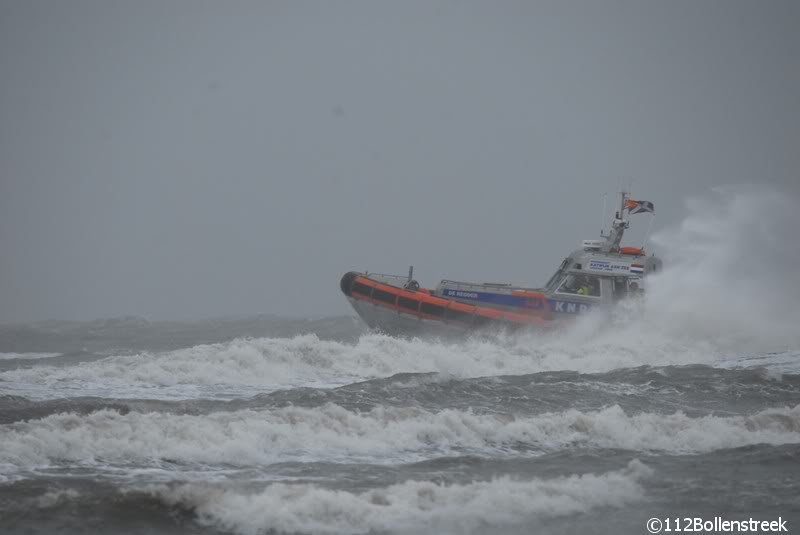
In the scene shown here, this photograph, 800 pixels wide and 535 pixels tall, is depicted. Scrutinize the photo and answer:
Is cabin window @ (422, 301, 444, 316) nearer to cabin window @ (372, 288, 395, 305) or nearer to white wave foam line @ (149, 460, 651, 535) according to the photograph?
cabin window @ (372, 288, 395, 305)

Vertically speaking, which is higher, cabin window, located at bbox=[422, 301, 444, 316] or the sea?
cabin window, located at bbox=[422, 301, 444, 316]

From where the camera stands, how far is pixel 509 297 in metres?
21.6

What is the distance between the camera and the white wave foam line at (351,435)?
8.45 meters

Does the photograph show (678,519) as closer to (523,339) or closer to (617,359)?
(617,359)

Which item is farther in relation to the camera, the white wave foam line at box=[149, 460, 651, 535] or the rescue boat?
the rescue boat

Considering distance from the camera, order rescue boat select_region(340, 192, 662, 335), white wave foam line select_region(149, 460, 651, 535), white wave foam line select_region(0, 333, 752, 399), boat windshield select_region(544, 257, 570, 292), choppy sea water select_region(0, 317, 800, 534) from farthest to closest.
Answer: boat windshield select_region(544, 257, 570, 292)
rescue boat select_region(340, 192, 662, 335)
white wave foam line select_region(0, 333, 752, 399)
choppy sea water select_region(0, 317, 800, 534)
white wave foam line select_region(149, 460, 651, 535)

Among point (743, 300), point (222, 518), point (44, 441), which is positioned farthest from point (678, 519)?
point (743, 300)

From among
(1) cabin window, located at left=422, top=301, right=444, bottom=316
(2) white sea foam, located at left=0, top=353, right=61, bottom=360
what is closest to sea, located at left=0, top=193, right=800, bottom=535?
(1) cabin window, located at left=422, top=301, right=444, bottom=316

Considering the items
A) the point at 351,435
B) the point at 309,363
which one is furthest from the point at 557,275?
the point at 351,435

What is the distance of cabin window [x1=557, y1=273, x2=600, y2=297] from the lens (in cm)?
Result: 2136

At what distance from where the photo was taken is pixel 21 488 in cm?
712

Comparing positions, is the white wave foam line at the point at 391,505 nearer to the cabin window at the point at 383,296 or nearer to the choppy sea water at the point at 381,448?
the choppy sea water at the point at 381,448

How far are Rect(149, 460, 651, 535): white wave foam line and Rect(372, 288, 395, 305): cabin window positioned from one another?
1360cm

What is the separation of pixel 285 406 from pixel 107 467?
3.25 meters
